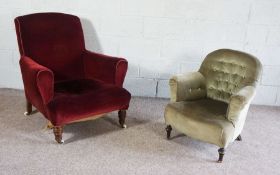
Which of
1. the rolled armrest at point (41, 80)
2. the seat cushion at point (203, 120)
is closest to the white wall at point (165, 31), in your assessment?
the seat cushion at point (203, 120)

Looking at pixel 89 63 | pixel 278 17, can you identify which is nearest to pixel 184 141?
pixel 89 63

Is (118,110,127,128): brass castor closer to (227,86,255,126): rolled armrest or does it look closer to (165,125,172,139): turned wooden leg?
(165,125,172,139): turned wooden leg

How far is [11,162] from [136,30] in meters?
1.77

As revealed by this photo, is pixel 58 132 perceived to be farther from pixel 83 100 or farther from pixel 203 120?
pixel 203 120

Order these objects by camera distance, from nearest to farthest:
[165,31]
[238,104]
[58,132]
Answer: [238,104] < [58,132] < [165,31]

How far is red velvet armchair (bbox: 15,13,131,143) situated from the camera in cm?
233

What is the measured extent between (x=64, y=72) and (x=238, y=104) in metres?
1.54

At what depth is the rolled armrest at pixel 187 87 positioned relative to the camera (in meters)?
2.52

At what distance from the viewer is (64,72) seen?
287 cm

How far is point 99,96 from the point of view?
8.12 ft

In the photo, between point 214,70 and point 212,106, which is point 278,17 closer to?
point 214,70

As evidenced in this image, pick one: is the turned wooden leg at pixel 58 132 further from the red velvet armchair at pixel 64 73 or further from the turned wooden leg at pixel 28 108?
the turned wooden leg at pixel 28 108

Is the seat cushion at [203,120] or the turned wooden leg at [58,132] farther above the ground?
the seat cushion at [203,120]

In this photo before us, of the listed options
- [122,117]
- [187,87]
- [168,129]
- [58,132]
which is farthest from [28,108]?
[187,87]
